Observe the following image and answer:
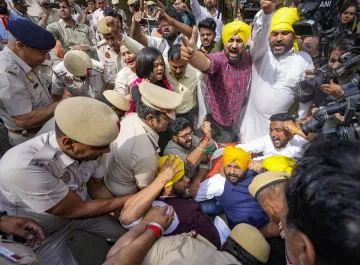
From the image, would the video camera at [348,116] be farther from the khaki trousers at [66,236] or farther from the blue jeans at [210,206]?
the khaki trousers at [66,236]

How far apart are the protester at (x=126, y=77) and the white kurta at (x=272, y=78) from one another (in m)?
1.56

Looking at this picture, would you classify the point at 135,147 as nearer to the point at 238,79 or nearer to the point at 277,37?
the point at 238,79

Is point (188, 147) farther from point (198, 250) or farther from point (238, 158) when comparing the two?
point (198, 250)

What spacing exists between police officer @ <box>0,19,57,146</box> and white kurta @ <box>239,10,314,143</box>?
219cm

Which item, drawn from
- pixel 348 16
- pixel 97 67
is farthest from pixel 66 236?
pixel 348 16

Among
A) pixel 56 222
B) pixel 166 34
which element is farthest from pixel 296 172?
pixel 166 34

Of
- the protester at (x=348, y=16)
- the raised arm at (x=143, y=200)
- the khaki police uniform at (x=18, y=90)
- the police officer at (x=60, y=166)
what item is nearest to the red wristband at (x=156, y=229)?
the raised arm at (x=143, y=200)

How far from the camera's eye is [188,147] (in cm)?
272

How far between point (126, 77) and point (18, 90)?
4.35 feet

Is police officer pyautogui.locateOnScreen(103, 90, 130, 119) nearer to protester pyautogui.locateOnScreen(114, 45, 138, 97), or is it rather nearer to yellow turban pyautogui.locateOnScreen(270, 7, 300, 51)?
protester pyautogui.locateOnScreen(114, 45, 138, 97)

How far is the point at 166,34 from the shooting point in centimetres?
391

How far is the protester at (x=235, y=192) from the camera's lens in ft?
7.68

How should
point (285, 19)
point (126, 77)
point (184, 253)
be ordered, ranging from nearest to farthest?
point (184, 253) → point (285, 19) → point (126, 77)

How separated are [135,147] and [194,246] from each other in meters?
0.86
